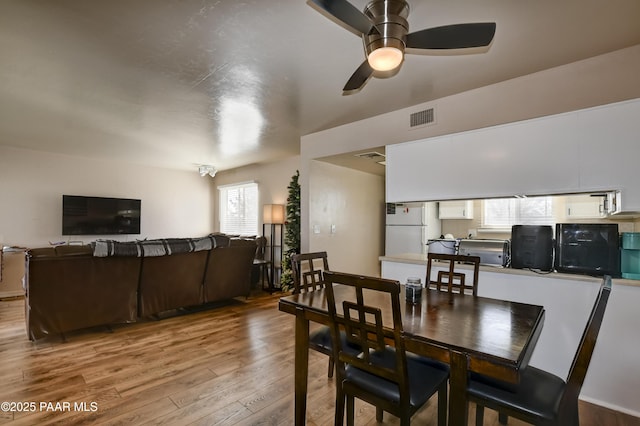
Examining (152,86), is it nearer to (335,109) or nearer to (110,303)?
(335,109)

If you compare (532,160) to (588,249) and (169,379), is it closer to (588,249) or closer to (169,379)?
(588,249)

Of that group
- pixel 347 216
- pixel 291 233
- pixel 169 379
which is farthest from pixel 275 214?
pixel 169 379

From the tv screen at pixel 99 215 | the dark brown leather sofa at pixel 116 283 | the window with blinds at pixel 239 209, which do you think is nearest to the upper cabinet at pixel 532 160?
the dark brown leather sofa at pixel 116 283

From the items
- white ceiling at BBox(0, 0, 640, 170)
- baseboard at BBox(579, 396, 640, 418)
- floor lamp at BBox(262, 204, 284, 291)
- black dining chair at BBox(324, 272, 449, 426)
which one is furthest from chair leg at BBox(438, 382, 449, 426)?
floor lamp at BBox(262, 204, 284, 291)

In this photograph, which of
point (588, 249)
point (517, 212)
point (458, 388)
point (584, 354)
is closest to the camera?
point (584, 354)

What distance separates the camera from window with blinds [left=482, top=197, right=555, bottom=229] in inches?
150

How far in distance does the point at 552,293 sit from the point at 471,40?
197 cm

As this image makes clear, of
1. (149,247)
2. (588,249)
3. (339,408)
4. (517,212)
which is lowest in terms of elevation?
(339,408)

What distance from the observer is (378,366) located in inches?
56.2

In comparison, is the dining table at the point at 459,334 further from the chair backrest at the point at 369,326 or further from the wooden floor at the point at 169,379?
the wooden floor at the point at 169,379

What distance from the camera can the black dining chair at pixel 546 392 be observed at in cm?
116

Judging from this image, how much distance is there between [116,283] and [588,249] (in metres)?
4.45

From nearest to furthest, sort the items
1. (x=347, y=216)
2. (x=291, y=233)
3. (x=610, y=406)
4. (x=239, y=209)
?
(x=610, y=406)
(x=347, y=216)
(x=291, y=233)
(x=239, y=209)

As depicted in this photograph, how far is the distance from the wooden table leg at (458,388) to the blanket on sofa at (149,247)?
334 centimetres
